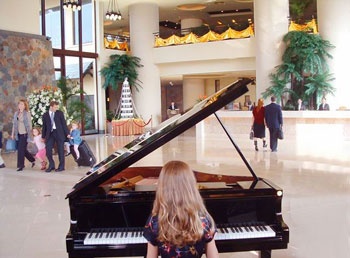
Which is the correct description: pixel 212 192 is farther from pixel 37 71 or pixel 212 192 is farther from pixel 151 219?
pixel 37 71

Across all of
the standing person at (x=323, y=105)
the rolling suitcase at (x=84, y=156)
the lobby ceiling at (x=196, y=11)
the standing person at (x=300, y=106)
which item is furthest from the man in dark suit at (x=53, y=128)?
the lobby ceiling at (x=196, y=11)

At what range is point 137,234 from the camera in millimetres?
2836

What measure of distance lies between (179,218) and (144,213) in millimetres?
794

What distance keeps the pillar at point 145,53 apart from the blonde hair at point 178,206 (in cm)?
2069

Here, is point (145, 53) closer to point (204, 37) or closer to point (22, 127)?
point (204, 37)

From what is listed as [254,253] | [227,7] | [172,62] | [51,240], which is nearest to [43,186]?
[51,240]

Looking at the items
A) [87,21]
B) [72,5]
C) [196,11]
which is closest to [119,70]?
[87,21]

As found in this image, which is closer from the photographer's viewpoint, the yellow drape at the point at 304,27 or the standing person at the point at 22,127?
the standing person at the point at 22,127

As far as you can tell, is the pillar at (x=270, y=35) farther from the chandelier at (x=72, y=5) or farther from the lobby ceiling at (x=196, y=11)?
the chandelier at (x=72, y=5)

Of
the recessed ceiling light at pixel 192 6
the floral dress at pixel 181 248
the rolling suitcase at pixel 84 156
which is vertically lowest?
the rolling suitcase at pixel 84 156

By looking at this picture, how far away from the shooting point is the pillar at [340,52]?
17.2 m

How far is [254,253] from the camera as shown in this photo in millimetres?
4379

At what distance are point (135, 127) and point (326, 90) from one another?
27.1 ft

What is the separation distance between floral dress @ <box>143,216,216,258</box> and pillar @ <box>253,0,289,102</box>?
16.5 m
